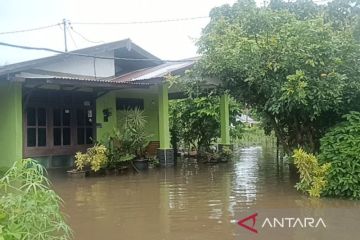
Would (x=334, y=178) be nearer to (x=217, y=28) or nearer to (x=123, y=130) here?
(x=217, y=28)

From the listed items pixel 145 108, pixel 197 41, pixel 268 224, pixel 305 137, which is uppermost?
pixel 197 41

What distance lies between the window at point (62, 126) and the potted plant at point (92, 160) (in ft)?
7.00

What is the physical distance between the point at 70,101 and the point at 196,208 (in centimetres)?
772

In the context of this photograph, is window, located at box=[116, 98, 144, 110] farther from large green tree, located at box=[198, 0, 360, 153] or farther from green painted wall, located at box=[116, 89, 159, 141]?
large green tree, located at box=[198, 0, 360, 153]

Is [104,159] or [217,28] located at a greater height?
[217,28]

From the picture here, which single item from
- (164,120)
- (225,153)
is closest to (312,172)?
(164,120)

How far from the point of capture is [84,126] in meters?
13.8

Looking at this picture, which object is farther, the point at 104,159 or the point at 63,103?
the point at 63,103

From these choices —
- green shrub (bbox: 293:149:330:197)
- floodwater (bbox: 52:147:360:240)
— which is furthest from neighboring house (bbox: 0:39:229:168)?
green shrub (bbox: 293:149:330:197)

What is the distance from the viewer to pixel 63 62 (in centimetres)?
1326

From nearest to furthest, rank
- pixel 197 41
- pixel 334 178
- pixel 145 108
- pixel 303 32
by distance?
pixel 334 178, pixel 303 32, pixel 197 41, pixel 145 108

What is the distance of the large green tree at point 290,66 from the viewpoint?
7.82 meters

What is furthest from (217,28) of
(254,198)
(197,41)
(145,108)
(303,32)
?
(145,108)

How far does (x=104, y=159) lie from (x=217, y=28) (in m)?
4.62
